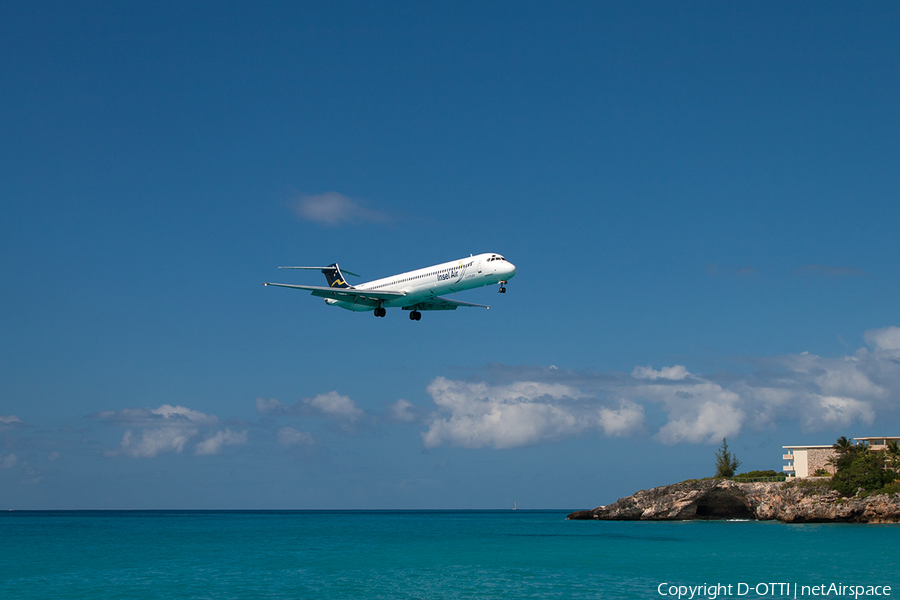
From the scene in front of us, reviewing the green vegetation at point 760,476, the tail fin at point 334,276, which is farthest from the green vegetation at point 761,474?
the tail fin at point 334,276

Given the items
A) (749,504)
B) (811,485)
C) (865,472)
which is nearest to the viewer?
(865,472)

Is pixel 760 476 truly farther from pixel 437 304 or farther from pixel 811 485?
pixel 437 304

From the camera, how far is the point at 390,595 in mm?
52125

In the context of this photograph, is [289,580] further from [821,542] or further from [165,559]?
[821,542]

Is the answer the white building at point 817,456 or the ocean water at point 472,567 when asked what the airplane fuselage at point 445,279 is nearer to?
the ocean water at point 472,567

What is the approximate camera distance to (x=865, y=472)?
109 m

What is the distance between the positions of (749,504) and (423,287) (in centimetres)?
9201

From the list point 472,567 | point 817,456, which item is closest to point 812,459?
point 817,456

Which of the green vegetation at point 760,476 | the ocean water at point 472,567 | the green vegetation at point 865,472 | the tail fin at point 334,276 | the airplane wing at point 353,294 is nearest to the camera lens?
the ocean water at point 472,567

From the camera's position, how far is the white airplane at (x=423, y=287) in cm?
6278

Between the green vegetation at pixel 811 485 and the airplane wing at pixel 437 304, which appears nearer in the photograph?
the airplane wing at pixel 437 304

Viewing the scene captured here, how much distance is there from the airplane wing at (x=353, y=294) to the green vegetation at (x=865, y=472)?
257ft

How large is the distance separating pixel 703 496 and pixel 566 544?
174 feet

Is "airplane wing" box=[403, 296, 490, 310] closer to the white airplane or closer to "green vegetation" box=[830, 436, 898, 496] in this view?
the white airplane
